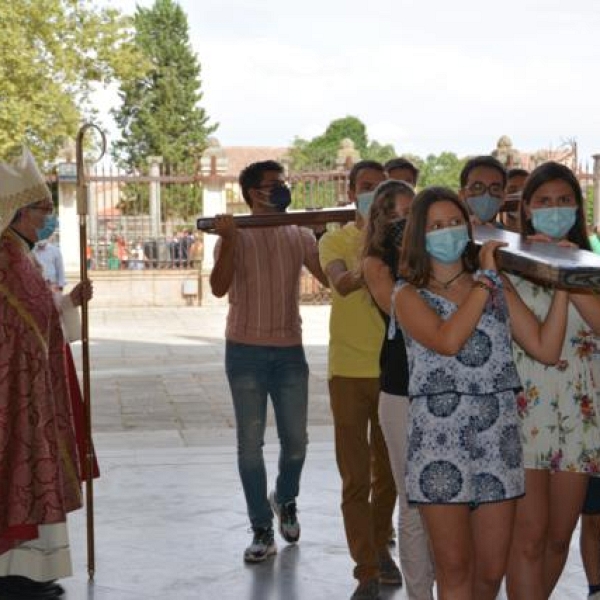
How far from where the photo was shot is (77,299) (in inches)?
247

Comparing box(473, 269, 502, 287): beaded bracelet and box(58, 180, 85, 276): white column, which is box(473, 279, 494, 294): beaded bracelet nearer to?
box(473, 269, 502, 287): beaded bracelet

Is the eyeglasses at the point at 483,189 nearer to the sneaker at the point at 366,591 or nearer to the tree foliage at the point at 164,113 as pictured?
the sneaker at the point at 366,591

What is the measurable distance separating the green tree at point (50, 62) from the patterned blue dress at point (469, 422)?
97.7 feet

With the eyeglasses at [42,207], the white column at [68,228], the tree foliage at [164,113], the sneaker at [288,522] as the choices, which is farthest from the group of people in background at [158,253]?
the tree foliage at [164,113]

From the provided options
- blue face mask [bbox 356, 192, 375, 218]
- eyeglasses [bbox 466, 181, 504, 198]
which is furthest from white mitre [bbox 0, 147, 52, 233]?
eyeglasses [bbox 466, 181, 504, 198]

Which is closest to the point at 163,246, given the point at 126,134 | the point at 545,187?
the point at 545,187

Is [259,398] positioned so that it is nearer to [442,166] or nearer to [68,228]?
[68,228]

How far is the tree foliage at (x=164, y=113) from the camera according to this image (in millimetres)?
68750

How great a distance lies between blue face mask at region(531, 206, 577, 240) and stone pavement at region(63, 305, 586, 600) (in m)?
1.76

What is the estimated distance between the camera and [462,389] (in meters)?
4.16

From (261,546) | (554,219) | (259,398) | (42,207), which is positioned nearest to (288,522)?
A: (261,546)

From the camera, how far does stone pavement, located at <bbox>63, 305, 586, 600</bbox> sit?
5996 mm

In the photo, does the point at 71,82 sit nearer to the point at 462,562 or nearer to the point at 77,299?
the point at 77,299

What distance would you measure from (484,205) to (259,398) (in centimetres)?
156
